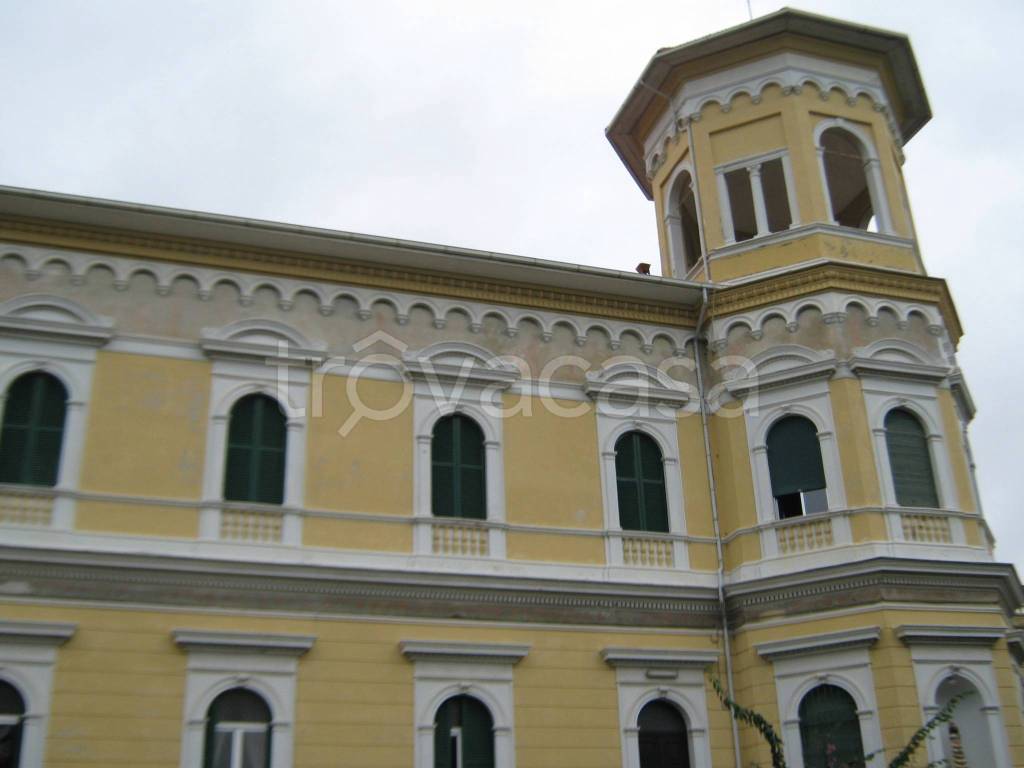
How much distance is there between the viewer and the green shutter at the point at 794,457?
17781mm

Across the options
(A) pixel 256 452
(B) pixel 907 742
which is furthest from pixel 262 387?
A: (B) pixel 907 742

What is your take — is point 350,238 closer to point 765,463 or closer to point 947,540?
point 765,463

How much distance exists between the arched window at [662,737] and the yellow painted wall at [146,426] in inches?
287

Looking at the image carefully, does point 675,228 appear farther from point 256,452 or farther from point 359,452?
point 256,452

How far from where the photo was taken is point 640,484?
18.2 metres

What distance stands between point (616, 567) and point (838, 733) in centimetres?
392

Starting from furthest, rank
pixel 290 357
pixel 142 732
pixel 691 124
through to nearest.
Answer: pixel 691 124 → pixel 290 357 → pixel 142 732

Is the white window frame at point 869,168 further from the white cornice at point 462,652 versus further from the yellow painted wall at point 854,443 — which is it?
the white cornice at point 462,652

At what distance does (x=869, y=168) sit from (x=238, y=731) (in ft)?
46.0

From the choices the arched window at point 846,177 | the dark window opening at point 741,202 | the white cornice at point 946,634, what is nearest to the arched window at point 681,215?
the dark window opening at point 741,202

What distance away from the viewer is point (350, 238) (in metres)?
17.4

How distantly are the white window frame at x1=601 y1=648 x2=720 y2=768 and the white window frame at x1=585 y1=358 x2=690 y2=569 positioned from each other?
1536 mm

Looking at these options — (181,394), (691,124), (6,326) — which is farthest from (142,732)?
(691,124)

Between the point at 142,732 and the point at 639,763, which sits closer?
the point at 142,732
